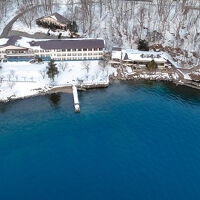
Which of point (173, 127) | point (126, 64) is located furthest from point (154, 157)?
point (126, 64)

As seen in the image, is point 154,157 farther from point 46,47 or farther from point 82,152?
point 46,47

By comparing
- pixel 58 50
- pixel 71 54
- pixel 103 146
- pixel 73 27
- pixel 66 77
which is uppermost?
pixel 73 27

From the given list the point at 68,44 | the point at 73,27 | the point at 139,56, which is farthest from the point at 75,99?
the point at 73,27

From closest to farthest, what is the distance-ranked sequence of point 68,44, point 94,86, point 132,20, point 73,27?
point 94,86
point 68,44
point 73,27
point 132,20

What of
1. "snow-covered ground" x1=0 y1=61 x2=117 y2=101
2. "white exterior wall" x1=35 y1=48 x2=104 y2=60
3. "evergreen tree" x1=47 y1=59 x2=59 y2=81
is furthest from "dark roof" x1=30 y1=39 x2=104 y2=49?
"evergreen tree" x1=47 y1=59 x2=59 y2=81

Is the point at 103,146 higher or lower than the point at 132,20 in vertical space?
lower

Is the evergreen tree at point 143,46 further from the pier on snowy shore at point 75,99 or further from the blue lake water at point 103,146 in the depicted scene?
the pier on snowy shore at point 75,99

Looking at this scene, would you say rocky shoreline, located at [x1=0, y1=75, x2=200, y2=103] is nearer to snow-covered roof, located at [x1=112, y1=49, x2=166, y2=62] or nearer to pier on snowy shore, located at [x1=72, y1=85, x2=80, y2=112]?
pier on snowy shore, located at [x1=72, y1=85, x2=80, y2=112]

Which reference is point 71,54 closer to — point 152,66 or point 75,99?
point 75,99
